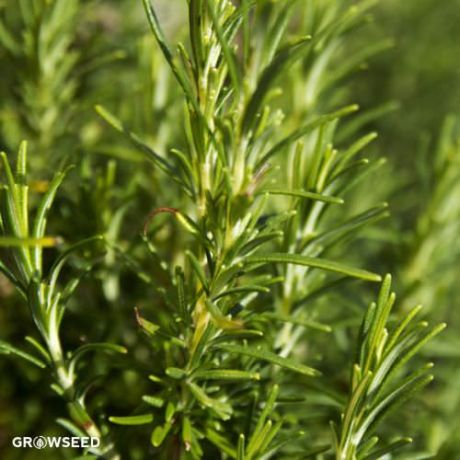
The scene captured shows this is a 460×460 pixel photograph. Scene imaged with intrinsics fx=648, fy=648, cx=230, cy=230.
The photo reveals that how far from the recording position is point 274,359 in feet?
1.88

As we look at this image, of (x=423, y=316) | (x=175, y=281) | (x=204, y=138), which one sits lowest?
(x=423, y=316)

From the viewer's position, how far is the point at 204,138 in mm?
588

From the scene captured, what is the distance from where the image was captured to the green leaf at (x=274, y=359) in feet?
1.86

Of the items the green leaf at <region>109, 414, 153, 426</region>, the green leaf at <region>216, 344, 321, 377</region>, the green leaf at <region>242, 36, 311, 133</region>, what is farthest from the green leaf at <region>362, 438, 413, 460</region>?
the green leaf at <region>242, 36, 311, 133</region>

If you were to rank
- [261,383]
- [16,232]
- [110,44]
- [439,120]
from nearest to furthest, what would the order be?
1. [16,232]
2. [261,383]
3. [110,44]
4. [439,120]

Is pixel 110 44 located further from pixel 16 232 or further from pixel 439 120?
pixel 439 120

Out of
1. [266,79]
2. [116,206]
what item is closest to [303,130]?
[266,79]

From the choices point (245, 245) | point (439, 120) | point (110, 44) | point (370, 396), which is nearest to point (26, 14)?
point (110, 44)

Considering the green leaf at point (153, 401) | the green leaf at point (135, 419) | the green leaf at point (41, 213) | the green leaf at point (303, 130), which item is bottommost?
the green leaf at point (135, 419)

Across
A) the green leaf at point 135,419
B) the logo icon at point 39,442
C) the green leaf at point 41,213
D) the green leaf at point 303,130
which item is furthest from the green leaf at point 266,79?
the logo icon at point 39,442

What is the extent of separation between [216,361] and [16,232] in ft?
0.73

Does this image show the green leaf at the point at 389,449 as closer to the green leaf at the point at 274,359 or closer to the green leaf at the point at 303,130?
the green leaf at the point at 274,359

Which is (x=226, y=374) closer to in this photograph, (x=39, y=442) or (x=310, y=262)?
(x=310, y=262)

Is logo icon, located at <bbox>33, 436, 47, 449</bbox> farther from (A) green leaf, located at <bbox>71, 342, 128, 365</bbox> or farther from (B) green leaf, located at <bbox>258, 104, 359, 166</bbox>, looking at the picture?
(B) green leaf, located at <bbox>258, 104, 359, 166</bbox>
